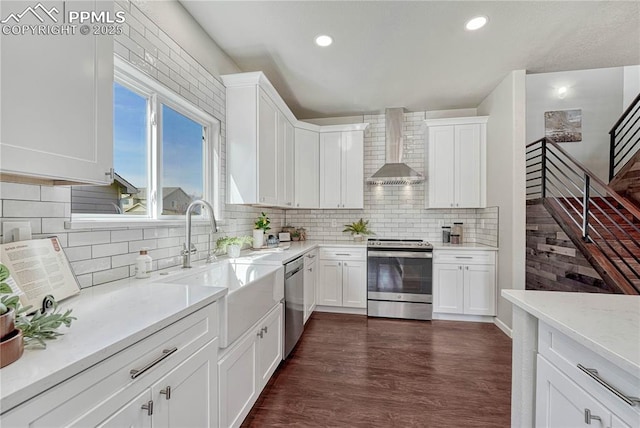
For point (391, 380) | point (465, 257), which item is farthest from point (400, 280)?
point (391, 380)

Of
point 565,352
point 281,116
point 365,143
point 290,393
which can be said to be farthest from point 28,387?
point 365,143

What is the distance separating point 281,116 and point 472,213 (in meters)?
3.06

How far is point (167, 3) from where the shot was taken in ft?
6.23

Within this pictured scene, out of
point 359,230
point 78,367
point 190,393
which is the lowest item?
point 190,393

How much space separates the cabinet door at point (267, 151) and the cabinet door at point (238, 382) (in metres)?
1.43

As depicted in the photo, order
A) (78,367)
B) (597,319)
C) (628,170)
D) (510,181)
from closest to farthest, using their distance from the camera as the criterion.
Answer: (78,367) → (597,319) → (510,181) → (628,170)

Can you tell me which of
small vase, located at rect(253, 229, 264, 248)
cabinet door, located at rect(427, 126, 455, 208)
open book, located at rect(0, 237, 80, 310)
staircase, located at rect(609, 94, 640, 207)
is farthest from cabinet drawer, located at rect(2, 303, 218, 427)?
staircase, located at rect(609, 94, 640, 207)

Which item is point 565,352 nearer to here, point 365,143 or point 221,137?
point 221,137

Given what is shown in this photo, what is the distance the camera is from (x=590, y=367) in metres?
0.82

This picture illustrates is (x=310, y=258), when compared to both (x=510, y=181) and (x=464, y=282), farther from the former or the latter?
(x=510, y=181)

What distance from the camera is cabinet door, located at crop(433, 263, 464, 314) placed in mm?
3387

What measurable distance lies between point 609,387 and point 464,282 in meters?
2.86

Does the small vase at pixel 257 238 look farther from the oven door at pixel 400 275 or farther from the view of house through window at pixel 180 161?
the oven door at pixel 400 275

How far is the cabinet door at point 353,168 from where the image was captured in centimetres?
396
